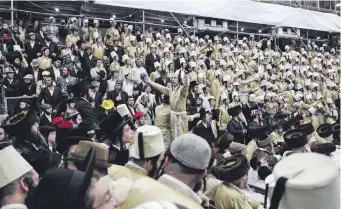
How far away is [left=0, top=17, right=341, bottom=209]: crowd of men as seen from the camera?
1.86 meters

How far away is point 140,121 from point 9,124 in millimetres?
3673

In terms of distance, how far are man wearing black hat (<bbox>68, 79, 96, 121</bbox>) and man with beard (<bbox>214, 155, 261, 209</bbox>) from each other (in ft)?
13.6

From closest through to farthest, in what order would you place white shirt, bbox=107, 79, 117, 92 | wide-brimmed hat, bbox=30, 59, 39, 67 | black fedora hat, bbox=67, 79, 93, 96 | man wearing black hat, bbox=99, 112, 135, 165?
man wearing black hat, bbox=99, 112, 135, 165 → black fedora hat, bbox=67, 79, 93, 96 → wide-brimmed hat, bbox=30, 59, 39, 67 → white shirt, bbox=107, 79, 117, 92

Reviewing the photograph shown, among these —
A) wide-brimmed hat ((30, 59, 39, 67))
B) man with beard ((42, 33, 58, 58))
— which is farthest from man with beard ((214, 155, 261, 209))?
man with beard ((42, 33, 58, 58))

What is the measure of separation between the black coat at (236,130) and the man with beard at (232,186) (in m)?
5.25

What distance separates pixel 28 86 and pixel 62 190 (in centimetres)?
779

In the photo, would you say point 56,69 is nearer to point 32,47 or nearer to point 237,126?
point 32,47

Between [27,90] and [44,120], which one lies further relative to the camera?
[27,90]

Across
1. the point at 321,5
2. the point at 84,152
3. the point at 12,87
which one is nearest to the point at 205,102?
the point at 12,87

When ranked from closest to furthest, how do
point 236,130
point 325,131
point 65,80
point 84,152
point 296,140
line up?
point 84,152 → point 296,140 → point 325,131 → point 65,80 → point 236,130

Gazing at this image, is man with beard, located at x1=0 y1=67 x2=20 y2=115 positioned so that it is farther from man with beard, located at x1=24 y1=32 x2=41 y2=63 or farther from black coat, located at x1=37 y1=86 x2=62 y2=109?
man with beard, located at x1=24 y1=32 x2=41 y2=63

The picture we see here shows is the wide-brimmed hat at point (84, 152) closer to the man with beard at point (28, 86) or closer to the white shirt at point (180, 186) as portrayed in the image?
the white shirt at point (180, 186)

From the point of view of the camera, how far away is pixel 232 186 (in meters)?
3.83

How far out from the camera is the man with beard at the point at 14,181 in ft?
7.63
